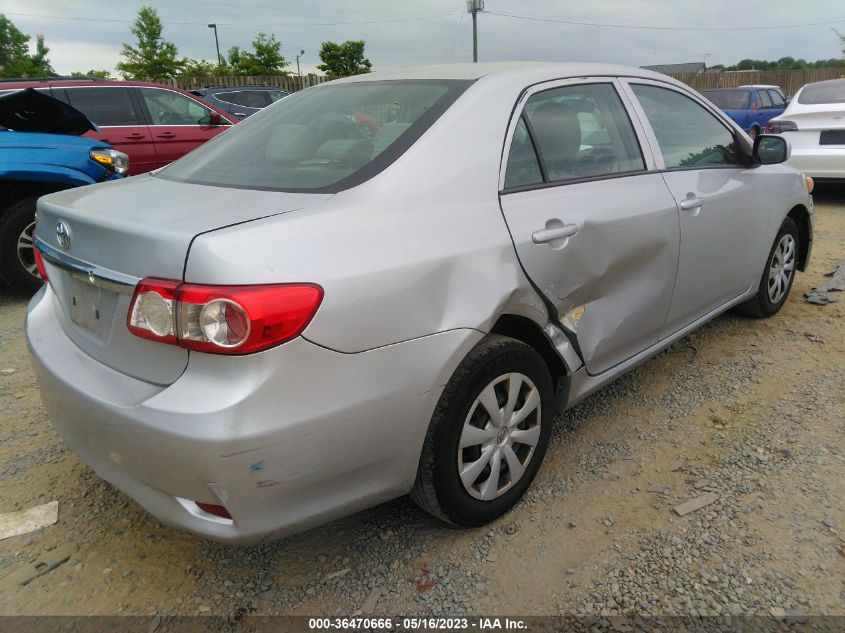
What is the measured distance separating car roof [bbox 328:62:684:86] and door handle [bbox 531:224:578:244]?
0.59 metres

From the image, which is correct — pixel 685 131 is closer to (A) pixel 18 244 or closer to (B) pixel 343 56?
(A) pixel 18 244

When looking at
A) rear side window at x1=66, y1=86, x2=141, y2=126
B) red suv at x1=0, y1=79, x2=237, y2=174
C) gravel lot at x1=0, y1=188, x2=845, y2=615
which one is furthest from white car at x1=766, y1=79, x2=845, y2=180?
rear side window at x1=66, y1=86, x2=141, y2=126

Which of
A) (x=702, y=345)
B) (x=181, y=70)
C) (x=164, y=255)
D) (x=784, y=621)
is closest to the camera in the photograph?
(x=164, y=255)

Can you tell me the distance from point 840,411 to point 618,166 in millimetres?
1584

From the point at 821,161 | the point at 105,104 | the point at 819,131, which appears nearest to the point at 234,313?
the point at 105,104

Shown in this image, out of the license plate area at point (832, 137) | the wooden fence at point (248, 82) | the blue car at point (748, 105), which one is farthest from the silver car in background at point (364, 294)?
the wooden fence at point (248, 82)

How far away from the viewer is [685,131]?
3.27 m

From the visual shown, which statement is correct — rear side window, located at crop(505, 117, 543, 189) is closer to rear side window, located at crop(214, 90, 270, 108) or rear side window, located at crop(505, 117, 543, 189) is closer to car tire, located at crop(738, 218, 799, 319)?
car tire, located at crop(738, 218, 799, 319)

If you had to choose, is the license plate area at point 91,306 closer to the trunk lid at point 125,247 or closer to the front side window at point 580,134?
the trunk lid at point 125,247

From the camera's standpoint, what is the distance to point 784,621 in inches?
74.0

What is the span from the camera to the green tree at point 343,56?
3550 cm

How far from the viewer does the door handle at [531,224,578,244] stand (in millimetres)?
2217

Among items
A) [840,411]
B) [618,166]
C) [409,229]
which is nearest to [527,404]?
[409,229]

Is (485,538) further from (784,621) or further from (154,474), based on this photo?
(154,474)
